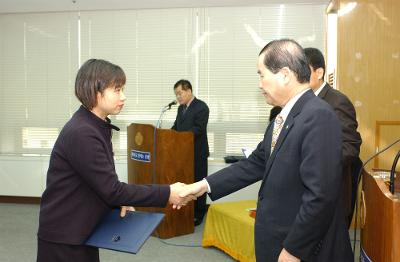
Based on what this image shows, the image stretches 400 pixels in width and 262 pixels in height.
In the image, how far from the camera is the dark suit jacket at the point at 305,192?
1.31 m

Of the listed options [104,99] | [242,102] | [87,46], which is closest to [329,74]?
[242,102]

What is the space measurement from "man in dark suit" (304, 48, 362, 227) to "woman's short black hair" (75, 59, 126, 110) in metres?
1.18

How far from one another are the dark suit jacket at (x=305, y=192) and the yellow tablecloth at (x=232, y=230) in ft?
5.23

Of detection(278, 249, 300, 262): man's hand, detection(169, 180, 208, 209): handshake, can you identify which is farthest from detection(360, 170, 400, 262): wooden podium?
detection(169, 180, 208, 209): handshake

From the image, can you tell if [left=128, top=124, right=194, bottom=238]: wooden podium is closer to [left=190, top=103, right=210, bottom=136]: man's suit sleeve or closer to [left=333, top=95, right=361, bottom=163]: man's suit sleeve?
[left=190, top=103, right=210, bottom=136]: man's suit sleeve

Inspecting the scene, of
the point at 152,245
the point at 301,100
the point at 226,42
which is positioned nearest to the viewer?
the point at 301,100

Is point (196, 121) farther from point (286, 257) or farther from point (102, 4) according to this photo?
point (286, 257)

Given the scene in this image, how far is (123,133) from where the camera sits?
5.45m

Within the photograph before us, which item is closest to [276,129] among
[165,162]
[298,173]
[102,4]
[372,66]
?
[298,173]

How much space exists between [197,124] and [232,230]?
1.41 metres

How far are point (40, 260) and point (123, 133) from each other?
3941mm

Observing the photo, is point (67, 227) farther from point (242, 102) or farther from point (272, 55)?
point (242, 102)

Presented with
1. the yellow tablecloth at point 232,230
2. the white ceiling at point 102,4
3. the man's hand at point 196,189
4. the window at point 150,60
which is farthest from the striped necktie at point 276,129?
the white ceiling at point 102,4

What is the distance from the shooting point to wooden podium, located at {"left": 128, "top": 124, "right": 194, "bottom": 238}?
3.90m
